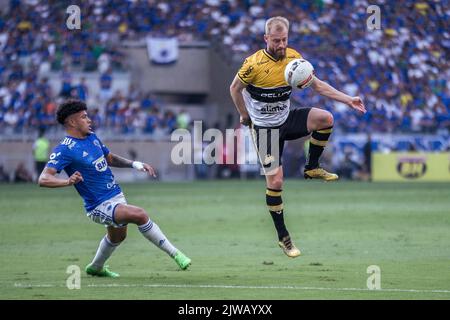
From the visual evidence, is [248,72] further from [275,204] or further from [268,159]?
[275,204]

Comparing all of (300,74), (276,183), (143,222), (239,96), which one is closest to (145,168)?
(143,222)

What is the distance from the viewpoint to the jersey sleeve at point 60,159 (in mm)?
11795

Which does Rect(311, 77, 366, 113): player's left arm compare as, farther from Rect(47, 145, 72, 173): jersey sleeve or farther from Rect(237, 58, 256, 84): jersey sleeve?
Rect(47, 145, 72, 173): jersey sleeve

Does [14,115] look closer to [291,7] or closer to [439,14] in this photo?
[291,7]

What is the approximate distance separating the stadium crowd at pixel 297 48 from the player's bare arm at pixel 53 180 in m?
26.1

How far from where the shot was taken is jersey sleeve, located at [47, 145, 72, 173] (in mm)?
11795

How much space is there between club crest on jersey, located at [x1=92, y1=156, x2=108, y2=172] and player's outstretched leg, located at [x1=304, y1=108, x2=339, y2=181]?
280 cm

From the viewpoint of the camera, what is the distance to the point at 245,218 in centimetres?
2269

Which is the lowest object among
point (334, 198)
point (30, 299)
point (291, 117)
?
point (334, 198)

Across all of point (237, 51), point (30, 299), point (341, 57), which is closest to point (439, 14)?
point (341, 57)

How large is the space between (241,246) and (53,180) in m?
6.25

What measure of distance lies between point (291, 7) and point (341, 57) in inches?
126

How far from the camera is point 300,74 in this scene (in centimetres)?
1238

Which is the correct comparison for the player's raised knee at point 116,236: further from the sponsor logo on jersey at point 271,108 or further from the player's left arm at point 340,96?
the player's left arm at point 340,96
